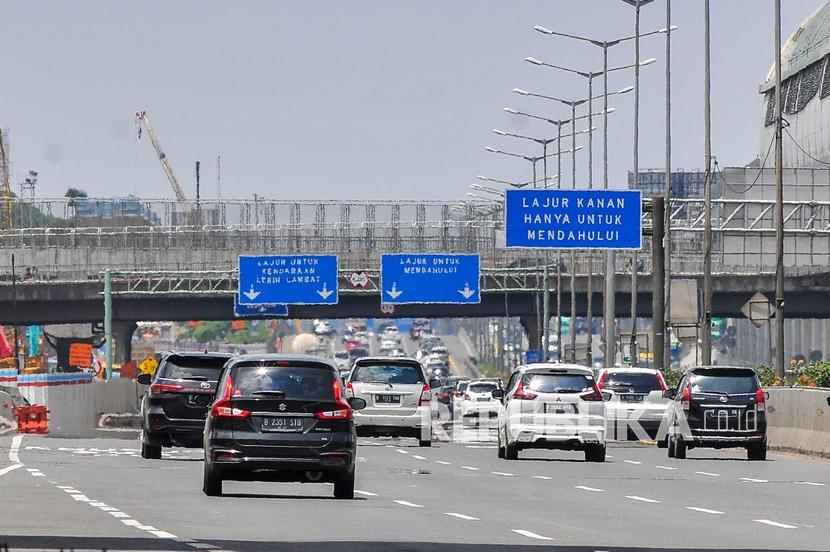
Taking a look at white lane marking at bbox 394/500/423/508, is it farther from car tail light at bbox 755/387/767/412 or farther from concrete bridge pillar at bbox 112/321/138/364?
concrete bridge pillar at bbox 112/321/138/364

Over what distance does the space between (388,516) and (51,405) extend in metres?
35.4

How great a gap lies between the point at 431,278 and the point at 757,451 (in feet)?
154

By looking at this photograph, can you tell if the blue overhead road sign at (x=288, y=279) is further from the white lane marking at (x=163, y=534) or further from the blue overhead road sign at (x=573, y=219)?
the white lane marking at (x=163, y=534)

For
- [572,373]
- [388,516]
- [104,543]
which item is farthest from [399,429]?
[104,543]

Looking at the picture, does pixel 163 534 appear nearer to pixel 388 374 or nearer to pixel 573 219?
pixel 388 374

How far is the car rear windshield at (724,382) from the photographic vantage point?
37.3m

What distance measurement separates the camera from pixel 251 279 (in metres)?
86.2

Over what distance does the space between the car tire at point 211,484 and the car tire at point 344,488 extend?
1320mm

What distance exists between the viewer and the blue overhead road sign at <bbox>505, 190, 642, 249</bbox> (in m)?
63.3

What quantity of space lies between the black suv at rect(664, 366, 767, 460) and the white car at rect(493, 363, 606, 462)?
244cm

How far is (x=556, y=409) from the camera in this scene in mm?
35375

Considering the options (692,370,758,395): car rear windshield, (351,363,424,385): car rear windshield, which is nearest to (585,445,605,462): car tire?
(692,370,758,395): car rear windshield

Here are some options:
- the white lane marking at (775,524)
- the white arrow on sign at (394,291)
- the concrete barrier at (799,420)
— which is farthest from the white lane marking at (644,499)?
the white arrow on sign at (394,291)

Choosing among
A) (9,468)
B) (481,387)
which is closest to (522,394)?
(9,468)
